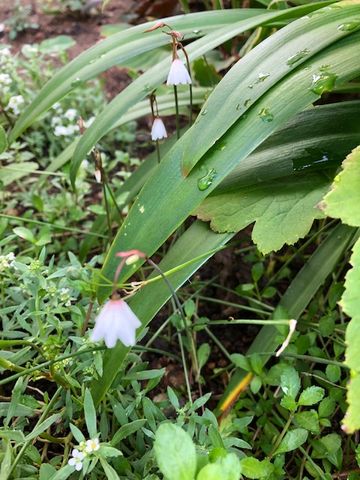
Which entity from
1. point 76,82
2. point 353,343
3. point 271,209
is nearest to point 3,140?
point 76,82

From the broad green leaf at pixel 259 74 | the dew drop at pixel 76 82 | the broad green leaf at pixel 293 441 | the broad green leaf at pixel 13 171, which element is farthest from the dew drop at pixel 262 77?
the broad green leaf at pixel 13 171

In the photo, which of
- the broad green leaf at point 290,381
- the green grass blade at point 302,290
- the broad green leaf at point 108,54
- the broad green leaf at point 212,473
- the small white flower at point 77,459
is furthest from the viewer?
the broad green leaf at point 108,54

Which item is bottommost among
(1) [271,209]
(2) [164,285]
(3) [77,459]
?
(3) [77,459]

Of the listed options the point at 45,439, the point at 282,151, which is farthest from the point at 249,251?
the point at 45,439

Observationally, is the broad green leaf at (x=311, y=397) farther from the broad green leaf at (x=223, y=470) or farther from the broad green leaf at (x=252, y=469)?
the broad green leaf at (x=223, y=470)

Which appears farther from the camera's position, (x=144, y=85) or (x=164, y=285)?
(x=144, y=85)

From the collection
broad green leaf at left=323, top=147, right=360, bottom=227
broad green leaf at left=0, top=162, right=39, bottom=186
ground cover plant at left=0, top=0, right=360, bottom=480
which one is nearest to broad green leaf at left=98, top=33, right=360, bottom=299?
ground cover plant at left=0, top=0, right=360, bottom=480

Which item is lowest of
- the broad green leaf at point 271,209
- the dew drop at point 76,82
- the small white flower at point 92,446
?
the small white flower at point 92,446

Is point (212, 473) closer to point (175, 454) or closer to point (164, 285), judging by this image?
point (175, 454)
